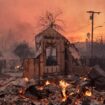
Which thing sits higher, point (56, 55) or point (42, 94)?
point (56, 55)

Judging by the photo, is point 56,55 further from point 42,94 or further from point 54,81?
point 42,94

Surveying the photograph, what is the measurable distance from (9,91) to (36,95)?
1.77 m

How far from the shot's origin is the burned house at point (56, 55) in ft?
106

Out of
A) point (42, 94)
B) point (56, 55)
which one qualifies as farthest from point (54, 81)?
point (42, 94)

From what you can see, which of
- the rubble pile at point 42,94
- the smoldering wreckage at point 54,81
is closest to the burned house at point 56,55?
the smoldering wreckage at point 54,81

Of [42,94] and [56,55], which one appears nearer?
[42,94]

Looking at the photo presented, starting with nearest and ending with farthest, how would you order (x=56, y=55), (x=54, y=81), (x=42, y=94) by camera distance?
(x=42, y=94) < (x=54, y=81) < (x=56, y=55)

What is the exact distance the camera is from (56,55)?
1347 inches

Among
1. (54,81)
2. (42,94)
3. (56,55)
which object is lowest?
(54,81)

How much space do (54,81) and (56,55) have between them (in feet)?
18.0

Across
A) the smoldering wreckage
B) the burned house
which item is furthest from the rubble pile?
the burned house

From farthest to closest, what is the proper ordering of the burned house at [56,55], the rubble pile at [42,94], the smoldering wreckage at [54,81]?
the burned house at [56,55] < the smoldering wreckage at [54,81] < the rubble pile at [42,94]

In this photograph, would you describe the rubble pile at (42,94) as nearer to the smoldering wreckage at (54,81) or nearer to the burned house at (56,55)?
the smoldering wreckage at (54,81)

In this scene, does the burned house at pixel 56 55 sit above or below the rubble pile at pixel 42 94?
above
